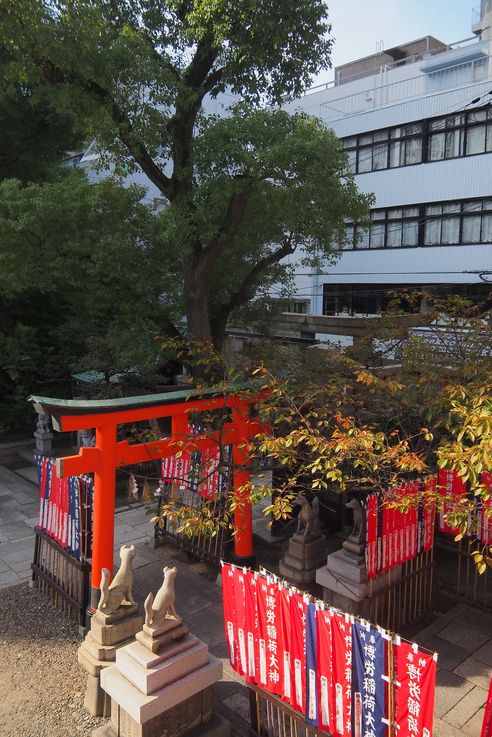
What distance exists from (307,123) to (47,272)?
7131 millimetres

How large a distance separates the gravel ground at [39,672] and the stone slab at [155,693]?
3.94 ft

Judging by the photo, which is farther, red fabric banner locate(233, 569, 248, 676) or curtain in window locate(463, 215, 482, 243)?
curtain in window locate(463, 215, 482, 243)

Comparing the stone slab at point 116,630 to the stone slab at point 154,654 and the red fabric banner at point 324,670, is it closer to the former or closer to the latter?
the stone slab at point 154,654

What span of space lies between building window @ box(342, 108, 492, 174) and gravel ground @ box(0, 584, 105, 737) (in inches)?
844

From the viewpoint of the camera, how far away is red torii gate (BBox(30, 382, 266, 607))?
24.0 ft

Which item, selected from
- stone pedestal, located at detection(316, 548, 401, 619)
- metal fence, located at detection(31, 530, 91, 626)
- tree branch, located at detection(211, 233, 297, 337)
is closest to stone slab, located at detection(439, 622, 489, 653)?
stone pedestal, located at detection(316, 548, 401, 619)

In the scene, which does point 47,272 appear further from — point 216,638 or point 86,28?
point 216,638

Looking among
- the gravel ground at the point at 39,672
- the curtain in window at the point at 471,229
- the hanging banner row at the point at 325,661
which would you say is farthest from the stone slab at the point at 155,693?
the curtain in window at the point at 471,229

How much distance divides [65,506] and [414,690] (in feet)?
19.9

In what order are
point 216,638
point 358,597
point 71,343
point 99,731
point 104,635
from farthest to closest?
point 71,343
point 216,638
point 358,597
point 104,635
point 99,731

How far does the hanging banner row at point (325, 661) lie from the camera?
4816 mm

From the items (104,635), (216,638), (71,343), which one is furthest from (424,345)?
(71,343)

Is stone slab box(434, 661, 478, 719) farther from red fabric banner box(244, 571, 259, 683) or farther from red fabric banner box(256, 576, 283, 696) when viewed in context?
red fabric banner box(244, 571, 259, 683)

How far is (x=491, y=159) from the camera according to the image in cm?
2323
